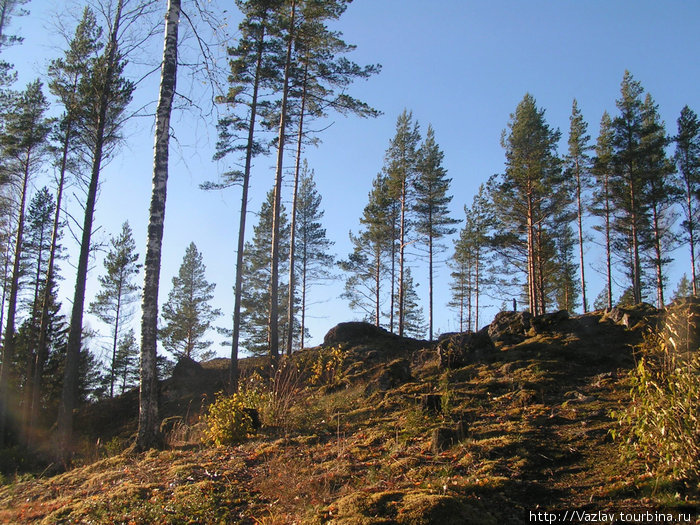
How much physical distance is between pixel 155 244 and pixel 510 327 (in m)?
9.84

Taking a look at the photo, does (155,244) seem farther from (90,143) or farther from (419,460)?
(90,143)

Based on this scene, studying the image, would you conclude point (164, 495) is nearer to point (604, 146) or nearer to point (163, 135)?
point (163, 135)

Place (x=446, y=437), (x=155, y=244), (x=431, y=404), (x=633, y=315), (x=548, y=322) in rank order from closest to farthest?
(x=446, y=437) → (x=431, y=404) → (x=155, y=244) → (x=633, y=315) → (x=548, y=322)

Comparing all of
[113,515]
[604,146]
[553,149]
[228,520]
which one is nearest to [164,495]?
[113,515]

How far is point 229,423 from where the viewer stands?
7215 millimetres

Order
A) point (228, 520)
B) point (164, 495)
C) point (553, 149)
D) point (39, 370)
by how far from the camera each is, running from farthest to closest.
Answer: point (553, 149) → point (39, 370) → point (164, 495) → point (228, 520)

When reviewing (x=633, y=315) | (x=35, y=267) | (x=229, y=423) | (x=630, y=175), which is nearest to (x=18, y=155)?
(x=35, y=267)

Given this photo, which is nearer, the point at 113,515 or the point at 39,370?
the point at 113,515

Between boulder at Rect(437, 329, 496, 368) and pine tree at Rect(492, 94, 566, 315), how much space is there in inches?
426

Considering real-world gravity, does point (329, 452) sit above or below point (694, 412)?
below

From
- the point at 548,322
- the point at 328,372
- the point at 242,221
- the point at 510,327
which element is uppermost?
the point at 242,221

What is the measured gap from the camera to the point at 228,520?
168 inches

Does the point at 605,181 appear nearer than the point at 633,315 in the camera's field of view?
No

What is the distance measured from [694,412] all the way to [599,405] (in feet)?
8.90
